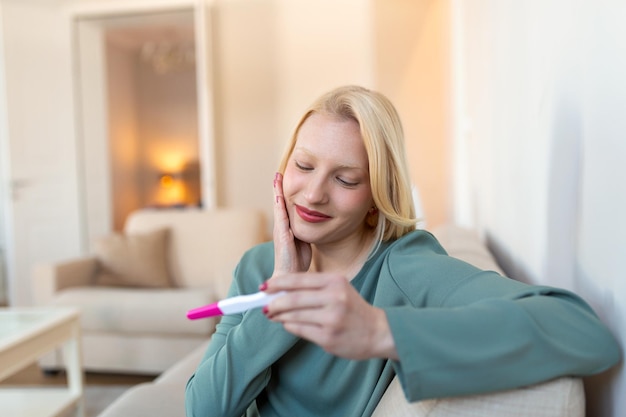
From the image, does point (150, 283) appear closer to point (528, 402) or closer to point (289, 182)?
point (289, 182)

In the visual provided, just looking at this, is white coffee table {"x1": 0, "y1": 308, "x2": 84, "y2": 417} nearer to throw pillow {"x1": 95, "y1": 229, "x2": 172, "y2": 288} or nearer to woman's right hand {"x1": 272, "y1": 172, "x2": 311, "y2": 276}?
throw pillow {"x1": 95, "y1": 229, "x2": 172, "y2": 288}

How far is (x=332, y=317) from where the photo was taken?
517mm

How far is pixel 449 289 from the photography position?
71 centimetres

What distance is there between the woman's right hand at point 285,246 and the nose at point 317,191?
9 cm

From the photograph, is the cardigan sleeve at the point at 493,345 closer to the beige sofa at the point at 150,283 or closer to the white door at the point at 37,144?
the beige sofa at the point at 150,283

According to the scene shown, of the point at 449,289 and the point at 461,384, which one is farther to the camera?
the point at 449,289

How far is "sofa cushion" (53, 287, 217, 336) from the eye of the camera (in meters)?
2.74

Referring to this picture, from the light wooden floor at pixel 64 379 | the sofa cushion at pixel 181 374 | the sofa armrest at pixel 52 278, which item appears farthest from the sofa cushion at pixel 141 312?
the sofa cushion at pixel 181 374

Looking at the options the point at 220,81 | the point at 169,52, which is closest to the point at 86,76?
the point at 220,81

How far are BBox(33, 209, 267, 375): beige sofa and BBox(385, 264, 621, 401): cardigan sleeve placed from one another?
2.29 metres

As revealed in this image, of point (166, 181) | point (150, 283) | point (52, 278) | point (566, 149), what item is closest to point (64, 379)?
point (52, 278)

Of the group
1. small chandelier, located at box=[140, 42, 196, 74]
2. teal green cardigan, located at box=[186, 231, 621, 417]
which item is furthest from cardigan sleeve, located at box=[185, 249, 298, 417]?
small chandelier, located at box=[140, 42, 196, 74]

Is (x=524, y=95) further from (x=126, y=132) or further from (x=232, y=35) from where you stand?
(x=126, y=132)

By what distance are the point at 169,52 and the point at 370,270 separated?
6.60 metres
